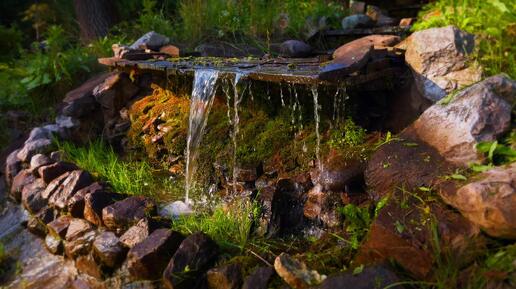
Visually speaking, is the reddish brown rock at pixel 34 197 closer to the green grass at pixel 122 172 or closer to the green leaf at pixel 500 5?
the green grass at pixel 122 172

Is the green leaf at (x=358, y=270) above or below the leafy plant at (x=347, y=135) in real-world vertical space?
below

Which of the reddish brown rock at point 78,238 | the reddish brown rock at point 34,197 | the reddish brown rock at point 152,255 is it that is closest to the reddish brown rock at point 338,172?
the reddish brown rock at point 152,255

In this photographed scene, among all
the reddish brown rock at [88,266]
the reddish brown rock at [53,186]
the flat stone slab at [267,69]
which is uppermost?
the flat stone slab at [267,69]

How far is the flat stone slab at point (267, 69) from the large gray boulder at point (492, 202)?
47.2 inches

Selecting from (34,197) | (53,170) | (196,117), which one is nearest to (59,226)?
(34,197)

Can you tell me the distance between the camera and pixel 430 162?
2.89 meters

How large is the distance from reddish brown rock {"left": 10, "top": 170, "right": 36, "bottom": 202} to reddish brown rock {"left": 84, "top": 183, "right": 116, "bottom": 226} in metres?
1.17

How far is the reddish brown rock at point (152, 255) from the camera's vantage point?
9.91 feet

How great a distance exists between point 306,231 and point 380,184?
65cm

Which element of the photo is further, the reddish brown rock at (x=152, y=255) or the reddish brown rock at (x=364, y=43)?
the reddish brown rock at (x=364, y=43)

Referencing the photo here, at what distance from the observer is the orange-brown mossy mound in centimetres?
468

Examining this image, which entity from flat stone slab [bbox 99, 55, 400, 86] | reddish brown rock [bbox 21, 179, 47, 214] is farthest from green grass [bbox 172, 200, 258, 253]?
reddish brown rock [bbox 21, 179, 47, 214]

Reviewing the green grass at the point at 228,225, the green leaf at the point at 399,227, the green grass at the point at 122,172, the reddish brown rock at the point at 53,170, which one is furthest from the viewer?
the reddish brown rock at the point at 53,170

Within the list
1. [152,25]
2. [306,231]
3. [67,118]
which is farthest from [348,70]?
[152,25]
